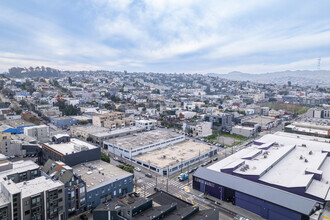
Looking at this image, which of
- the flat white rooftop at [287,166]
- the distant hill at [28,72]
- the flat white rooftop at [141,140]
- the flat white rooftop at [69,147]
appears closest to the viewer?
the flat white rooftop at [287,166]

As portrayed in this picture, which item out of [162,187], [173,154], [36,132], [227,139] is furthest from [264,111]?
[36,132]

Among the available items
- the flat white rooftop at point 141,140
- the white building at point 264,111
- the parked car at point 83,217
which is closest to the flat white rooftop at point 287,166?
the flat white rooftop at point 141,140

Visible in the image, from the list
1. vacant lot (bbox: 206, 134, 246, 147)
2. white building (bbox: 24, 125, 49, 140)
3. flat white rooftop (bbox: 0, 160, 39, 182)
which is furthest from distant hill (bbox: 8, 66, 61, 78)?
flat white rooftop (bbox: 0, 160, 39, 182)

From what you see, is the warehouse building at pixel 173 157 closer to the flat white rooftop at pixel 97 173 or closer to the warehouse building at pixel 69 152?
the flat white rooftop at pixel 97 173

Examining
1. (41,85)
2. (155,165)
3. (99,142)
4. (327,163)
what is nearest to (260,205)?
(155,165)

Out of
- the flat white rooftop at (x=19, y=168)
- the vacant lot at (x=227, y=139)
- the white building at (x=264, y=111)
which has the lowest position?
the vacant lot at (x=227, y=139)

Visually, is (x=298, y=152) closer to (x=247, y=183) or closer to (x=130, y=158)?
(x=247, y=183)

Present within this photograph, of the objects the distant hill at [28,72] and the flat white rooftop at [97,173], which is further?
the distant hill at [28,72]
